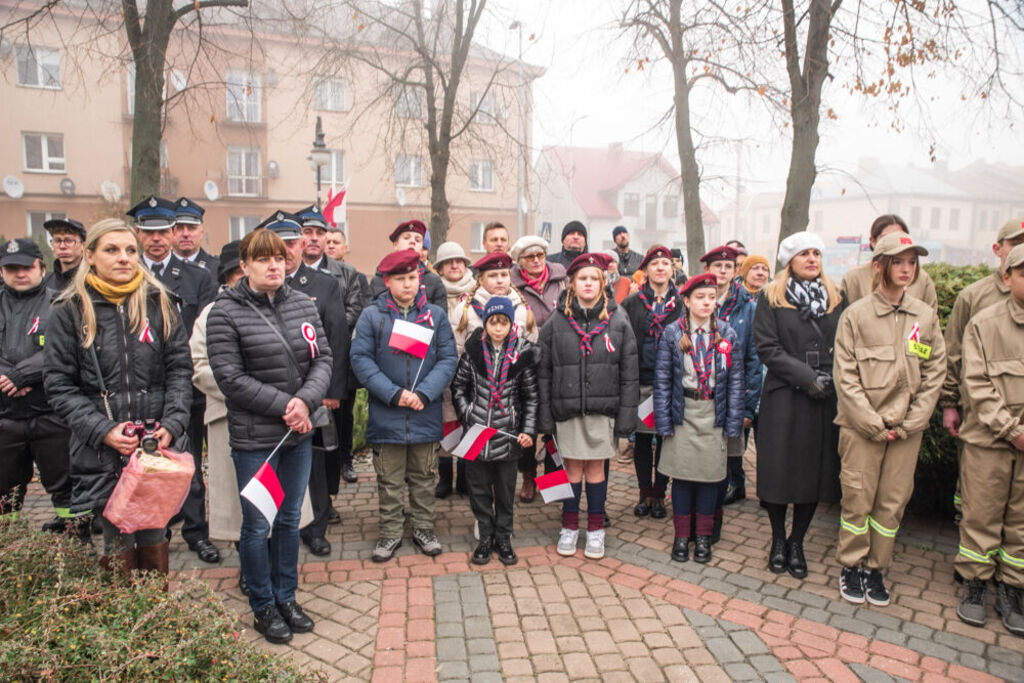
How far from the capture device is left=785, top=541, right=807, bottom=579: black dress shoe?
4574mm

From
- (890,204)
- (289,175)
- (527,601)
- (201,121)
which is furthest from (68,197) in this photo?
(890,204)

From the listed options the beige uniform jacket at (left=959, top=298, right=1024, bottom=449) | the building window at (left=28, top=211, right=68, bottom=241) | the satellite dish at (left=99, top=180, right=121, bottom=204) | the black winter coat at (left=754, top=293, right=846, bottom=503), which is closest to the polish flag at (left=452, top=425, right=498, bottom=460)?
the black winter coat at (left=754, top=293, right=846, bottom=503)

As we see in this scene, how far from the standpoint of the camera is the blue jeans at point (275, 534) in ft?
12.1

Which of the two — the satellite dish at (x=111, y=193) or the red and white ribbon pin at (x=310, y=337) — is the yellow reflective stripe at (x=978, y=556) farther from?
the satellite dish at (x=111, y=193)

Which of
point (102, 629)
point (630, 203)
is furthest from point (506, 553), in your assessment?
point (630, 203)

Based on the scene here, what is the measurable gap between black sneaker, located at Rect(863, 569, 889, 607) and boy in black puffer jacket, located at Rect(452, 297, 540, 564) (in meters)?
2.30

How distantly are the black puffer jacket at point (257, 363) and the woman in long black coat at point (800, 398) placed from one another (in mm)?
3018

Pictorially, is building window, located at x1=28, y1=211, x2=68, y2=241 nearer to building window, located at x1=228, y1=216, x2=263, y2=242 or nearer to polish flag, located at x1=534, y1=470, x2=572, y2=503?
building window, located at x1=228, y1=216, x2=263, y2=242

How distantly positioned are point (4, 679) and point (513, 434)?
2.99 meters

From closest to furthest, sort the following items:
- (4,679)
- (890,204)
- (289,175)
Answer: (4,679), (289,175), (890,204)

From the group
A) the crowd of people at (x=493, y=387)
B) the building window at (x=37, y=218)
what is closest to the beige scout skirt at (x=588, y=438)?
the crowd of people at (x=493, y=387)

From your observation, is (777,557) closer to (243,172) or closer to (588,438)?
(588,438)

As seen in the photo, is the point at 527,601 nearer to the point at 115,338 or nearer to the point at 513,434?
the point at 513,434

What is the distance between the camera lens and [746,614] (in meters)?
4.04
